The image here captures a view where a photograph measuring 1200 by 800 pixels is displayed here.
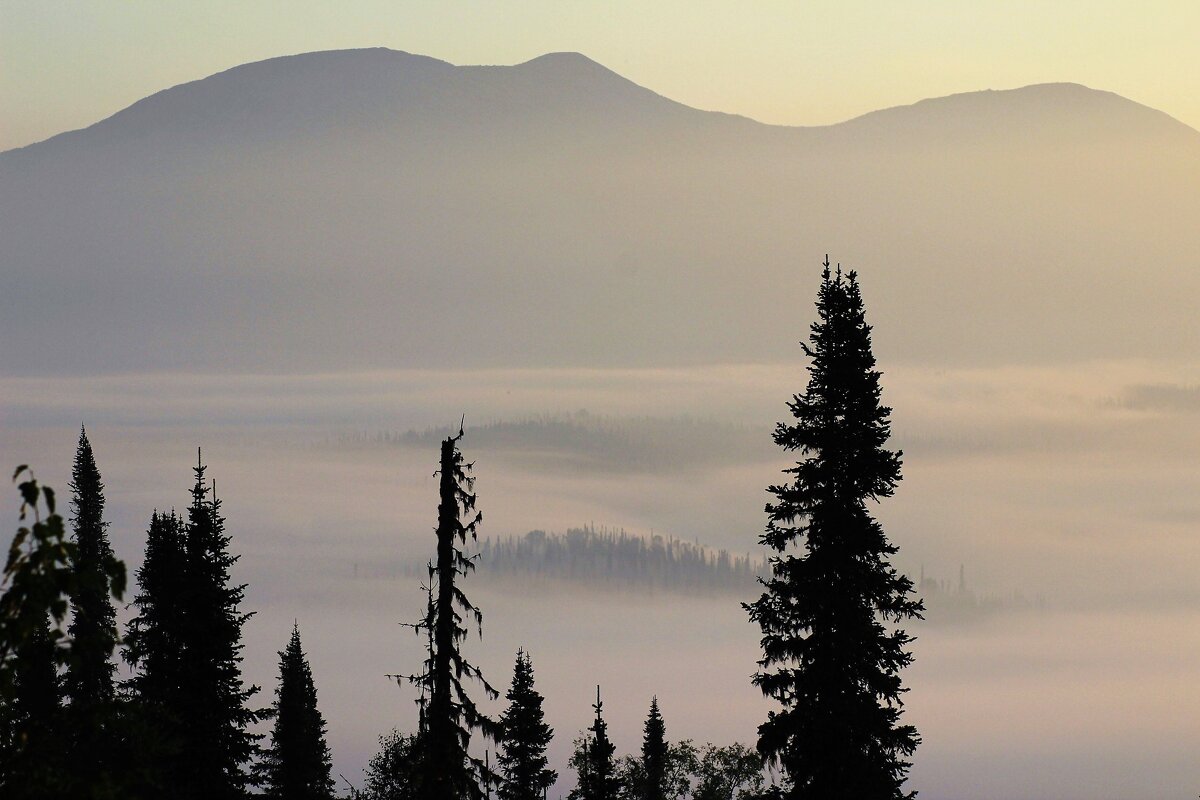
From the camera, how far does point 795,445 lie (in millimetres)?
45906

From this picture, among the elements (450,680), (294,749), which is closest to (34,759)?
(450,680)

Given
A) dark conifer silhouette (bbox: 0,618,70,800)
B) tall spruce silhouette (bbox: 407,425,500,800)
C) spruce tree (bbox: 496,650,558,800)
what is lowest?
dark conifer silhouette (bbox: 0,618,70,800)

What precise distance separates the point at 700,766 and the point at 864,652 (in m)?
97.3

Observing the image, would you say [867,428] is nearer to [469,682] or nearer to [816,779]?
[816,779]

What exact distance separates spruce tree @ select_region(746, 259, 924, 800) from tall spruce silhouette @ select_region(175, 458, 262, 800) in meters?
18.5

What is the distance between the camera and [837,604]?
45.3 metres

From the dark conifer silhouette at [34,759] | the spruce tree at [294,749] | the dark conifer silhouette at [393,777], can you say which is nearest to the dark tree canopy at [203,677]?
the dark conifer silhouette at [393,777]

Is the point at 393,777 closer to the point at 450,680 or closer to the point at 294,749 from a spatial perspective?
the point at 450,680

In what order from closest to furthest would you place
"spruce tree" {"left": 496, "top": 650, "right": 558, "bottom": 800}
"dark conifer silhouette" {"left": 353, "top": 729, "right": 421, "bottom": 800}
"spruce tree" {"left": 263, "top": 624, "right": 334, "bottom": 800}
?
"dark conifer silhouette" {"left": 353, "top": 729, "right": 421, "bottom": 800} → "spruce tree" {"left": 496, "top": 650, "right": 558, "bottom": 800} → "spruce tree" {"left": 263, "top": 624, "right": 334, "bottom": 800}

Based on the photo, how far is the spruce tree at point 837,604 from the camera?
45.3 m

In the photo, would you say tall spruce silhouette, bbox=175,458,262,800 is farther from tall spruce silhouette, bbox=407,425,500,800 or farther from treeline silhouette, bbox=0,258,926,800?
tall spruce silhouette, bbox=407,425,500,800

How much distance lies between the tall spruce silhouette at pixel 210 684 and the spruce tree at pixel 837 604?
18.5 metres

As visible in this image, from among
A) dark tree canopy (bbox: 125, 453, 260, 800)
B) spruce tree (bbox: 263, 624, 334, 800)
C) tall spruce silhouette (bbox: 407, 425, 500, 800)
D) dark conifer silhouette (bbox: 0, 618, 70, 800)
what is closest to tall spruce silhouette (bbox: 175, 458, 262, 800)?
dark tree canopy (bbox: 125, 453, 260, 800)

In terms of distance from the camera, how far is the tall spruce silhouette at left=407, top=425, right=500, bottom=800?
124 ft
